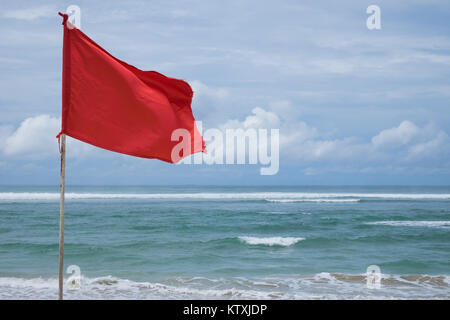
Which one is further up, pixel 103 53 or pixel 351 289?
pixel 103 53

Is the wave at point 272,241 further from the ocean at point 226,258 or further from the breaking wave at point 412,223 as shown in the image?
the breaking wave at point 412,223

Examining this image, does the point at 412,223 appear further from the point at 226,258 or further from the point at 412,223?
the point at 226,258

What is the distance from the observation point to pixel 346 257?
579 inches

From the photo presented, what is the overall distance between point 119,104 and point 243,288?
233 inches

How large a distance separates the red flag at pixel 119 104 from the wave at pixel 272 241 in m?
11.8

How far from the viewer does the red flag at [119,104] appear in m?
5.52

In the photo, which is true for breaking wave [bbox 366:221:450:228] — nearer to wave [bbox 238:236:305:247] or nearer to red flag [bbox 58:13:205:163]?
wave [bbox 238:236:305:247]

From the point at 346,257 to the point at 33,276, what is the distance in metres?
9.10

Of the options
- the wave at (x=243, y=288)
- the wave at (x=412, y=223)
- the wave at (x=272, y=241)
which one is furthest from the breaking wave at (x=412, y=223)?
the wave at (x=243, y=288)

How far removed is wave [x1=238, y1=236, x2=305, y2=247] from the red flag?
11.8 metres

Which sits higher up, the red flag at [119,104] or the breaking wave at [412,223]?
the red flag at [119,104]

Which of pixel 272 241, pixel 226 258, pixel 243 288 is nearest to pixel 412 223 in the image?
pixel 272 241
